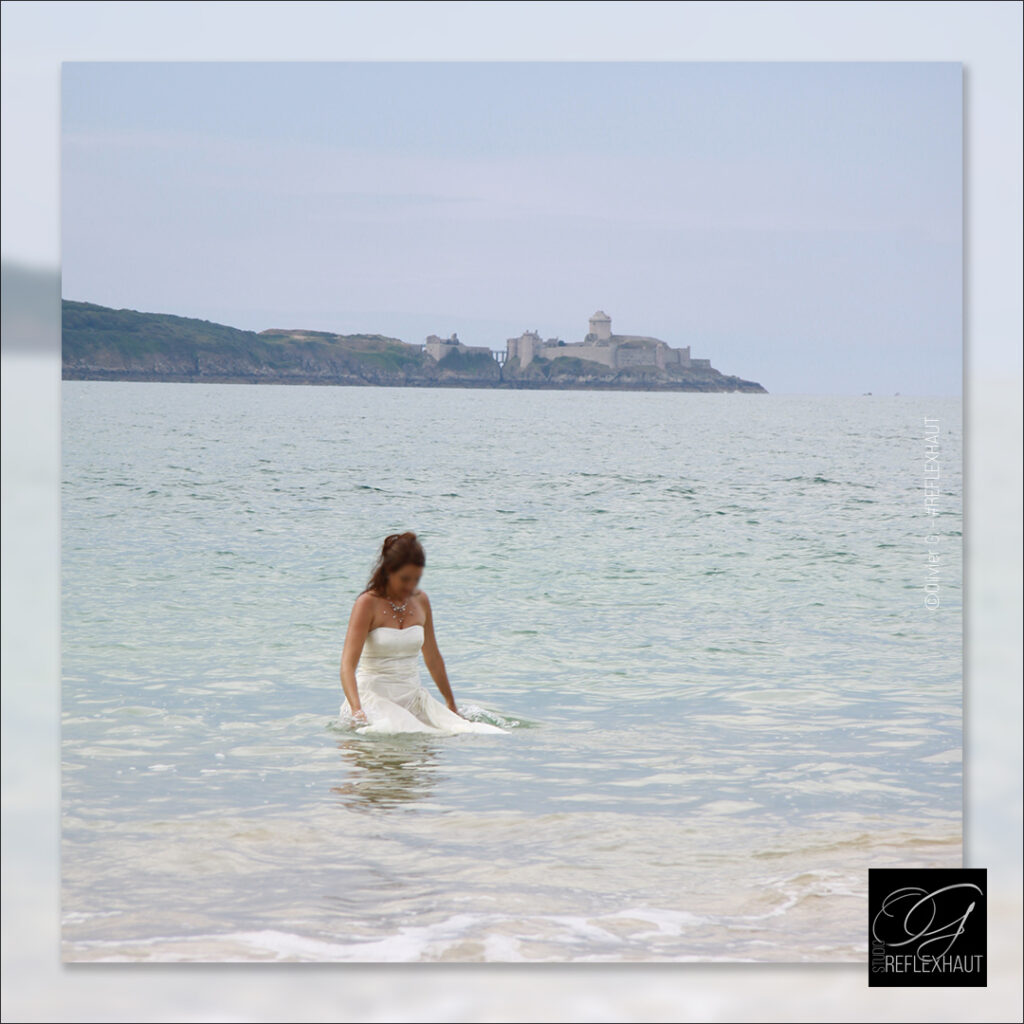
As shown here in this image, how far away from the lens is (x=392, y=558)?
509 cm

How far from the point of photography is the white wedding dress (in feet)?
16.8

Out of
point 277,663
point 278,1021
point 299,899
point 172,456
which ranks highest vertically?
point 172,456

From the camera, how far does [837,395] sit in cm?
620

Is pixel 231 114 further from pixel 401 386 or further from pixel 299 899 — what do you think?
pixel 299 899

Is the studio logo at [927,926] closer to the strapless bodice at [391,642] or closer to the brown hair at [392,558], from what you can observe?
the strapless bodice at [391,642]

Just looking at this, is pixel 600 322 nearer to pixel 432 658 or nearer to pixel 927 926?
pixel 432 658

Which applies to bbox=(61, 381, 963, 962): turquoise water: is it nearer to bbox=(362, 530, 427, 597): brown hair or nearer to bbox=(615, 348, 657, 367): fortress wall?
bbox=(615, 348, 657, 367): fortress wall

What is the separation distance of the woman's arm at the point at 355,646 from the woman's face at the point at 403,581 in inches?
4.5

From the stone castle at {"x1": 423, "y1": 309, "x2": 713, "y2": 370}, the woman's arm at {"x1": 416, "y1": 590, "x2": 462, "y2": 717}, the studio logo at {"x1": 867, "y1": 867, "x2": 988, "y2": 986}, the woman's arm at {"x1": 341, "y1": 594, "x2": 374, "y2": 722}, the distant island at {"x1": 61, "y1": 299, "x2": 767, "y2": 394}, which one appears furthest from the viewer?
the stone castle at {"x1": 423, "y1": 309, "x2": 713, "y2": 370}

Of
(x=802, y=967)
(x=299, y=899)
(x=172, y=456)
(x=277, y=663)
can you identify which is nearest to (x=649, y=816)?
(x=802, y=967)

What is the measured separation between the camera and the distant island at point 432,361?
6527mm

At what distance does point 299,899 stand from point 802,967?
1651mm

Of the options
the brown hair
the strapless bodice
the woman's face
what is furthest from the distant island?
the strapless bodice

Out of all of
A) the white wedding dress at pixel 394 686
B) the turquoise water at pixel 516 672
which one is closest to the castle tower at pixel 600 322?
the turquoise water at pixel 516 672
